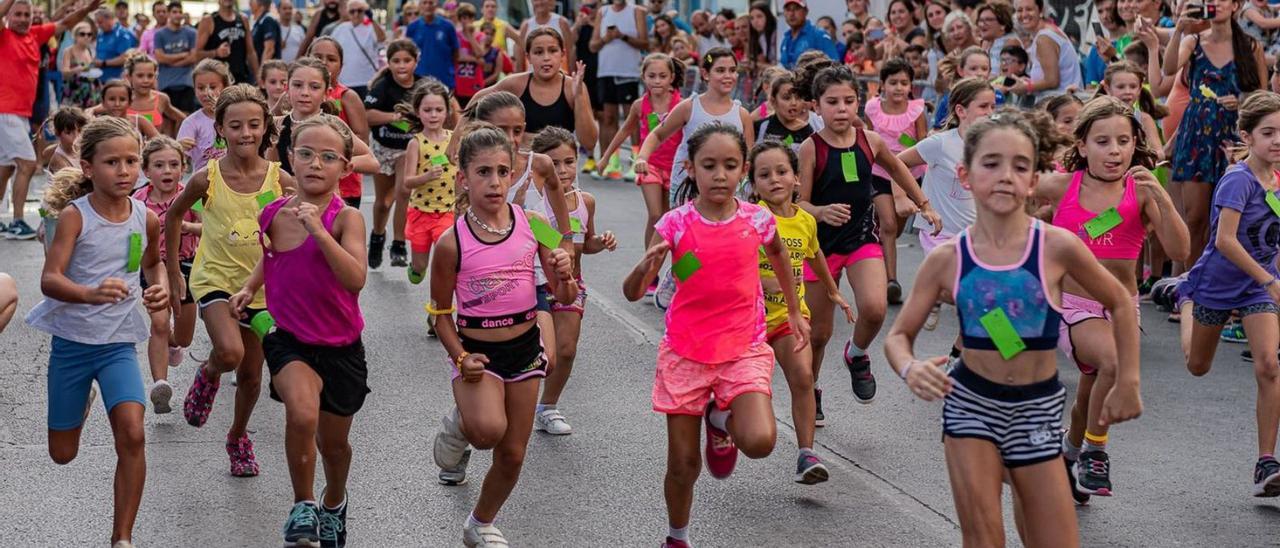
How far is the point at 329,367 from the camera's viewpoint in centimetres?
614

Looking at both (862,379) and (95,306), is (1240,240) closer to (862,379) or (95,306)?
(862,379)

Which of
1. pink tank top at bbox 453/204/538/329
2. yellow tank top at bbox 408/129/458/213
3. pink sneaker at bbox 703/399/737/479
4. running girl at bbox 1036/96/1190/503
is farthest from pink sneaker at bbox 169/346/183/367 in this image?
running girl at bbox 1036/96/1190/503

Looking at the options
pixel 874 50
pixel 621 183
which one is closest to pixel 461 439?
pixel 874 50

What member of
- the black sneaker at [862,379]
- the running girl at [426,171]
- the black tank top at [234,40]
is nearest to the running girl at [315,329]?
the black sneaker at [862,379]

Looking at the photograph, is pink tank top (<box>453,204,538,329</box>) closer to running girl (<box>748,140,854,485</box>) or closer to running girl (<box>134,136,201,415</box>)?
running girl (<box>748,140,854,485</box>)

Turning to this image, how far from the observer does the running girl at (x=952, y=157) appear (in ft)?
30.5

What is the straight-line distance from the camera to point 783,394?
352 inches

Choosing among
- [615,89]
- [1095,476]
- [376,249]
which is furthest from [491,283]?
[615,89]

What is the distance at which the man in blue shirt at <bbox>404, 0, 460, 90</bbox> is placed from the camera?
19.3 metres

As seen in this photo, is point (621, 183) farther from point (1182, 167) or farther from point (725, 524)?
point (725, 524)

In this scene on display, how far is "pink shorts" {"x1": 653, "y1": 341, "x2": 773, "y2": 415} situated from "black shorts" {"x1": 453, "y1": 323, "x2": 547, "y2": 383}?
0.47m

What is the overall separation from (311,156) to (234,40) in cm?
1530

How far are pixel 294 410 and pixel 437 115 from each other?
526 cm

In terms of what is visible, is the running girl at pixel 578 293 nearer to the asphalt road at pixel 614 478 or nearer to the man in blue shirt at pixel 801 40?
the asphalt road at pixel 614 478
